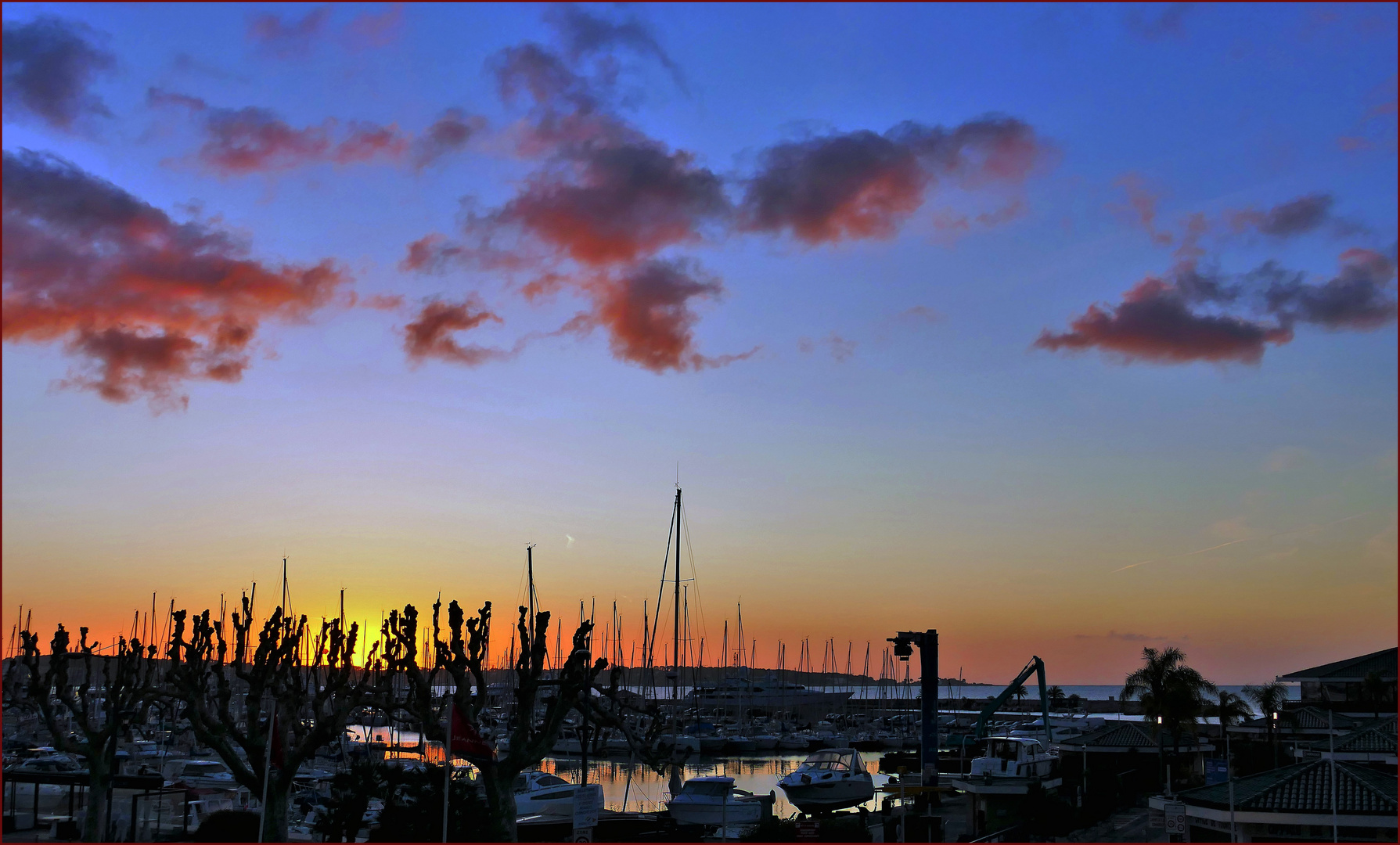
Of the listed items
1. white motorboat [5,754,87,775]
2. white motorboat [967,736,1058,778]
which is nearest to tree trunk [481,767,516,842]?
white motorboat [967,736,1058,778]

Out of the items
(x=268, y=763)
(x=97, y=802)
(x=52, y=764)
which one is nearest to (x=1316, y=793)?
(x=268, y=763)

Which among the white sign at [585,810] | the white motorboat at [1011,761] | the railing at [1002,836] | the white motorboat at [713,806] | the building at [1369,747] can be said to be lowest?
the white motorboat at [713,806]

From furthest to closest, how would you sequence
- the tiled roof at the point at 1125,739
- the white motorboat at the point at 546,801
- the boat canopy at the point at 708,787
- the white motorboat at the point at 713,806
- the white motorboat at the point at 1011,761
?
the tiled roof at the point at 1125,739 → the boat canopy at the point at 708,787 → the white motorboat at the point at 546,801 → the white motorboat at the point at 713,806 → the white motorboat at the point at 1011,761

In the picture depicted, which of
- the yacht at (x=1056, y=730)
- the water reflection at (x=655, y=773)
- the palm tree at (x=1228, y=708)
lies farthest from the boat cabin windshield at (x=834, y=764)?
the yacht at (x=1056, y=730)

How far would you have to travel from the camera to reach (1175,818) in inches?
974

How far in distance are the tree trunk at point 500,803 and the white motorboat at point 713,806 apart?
42.8ft

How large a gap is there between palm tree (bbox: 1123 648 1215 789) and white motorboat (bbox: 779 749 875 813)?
12.8 meters

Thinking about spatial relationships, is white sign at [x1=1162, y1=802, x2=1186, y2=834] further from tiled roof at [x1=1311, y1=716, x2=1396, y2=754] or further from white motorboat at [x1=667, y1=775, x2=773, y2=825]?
white motorboat at [x1=667, y1=775, x2=773, y2=825]

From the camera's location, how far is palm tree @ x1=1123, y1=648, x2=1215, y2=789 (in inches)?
1907

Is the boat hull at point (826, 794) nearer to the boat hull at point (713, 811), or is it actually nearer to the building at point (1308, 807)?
the boat hull at point (713, 811)

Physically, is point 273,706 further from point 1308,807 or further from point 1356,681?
point 1356,681

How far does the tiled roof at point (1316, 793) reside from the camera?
898 inches

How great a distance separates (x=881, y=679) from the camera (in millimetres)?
149625

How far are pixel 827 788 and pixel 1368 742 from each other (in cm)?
2180
